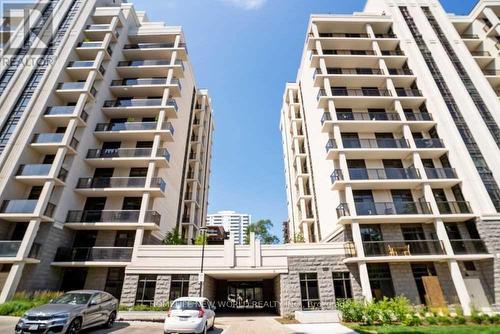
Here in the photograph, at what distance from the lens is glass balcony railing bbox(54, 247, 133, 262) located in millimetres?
20500

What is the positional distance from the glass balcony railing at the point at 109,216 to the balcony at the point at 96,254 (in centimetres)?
236

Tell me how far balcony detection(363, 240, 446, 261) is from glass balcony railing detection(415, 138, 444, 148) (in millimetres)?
9015

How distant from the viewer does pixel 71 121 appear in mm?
23031

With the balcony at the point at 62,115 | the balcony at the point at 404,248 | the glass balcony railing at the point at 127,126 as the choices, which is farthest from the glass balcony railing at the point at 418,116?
the balcony at the point at 62,115

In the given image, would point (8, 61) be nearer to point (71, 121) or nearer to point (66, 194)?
point (71, 121)

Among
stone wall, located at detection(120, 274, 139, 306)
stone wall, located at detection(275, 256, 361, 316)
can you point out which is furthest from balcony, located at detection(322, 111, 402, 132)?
stone wall, located at detection(120, 274, 139, 306)

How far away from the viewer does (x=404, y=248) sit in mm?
20359

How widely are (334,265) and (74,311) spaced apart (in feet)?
56.2

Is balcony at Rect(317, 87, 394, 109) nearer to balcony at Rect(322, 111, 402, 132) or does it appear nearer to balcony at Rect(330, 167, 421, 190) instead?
balcony at Rect(322, 111, 402, 132)

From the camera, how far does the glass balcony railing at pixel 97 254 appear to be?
67.3ft

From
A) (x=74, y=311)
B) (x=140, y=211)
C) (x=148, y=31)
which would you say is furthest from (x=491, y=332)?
(x=148, y=31)

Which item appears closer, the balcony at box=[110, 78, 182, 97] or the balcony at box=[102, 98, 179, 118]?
the balcony at box=[102, 98, 179, 118]

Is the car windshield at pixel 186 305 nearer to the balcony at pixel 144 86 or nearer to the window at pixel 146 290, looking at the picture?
the window at pixel 146 290

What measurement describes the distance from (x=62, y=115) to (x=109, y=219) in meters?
10.4
